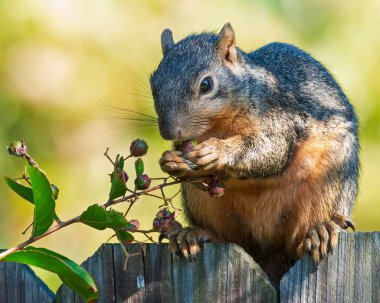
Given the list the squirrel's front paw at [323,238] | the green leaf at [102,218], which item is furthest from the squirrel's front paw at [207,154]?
the green leaf at [102,218]

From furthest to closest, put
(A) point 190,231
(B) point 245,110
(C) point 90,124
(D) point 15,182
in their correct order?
1. (C) point 90,124
2. (B) point 245,110
3. (A) point 190,231
4. (D) point 15,182

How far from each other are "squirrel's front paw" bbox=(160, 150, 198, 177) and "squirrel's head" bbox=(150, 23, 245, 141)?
0.73 ft

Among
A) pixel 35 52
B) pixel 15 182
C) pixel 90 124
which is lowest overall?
pixel 15 182

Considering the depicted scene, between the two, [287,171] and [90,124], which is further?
[90,124]

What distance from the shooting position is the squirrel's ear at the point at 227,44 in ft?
11.0

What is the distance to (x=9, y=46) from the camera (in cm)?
434

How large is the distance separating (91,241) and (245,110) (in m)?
1.38

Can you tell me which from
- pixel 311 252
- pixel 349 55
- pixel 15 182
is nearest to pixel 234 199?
pixel 311 252

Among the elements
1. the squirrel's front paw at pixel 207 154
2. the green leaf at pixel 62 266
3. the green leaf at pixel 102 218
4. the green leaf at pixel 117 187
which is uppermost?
the squirrel's front paw at pixel 207 154

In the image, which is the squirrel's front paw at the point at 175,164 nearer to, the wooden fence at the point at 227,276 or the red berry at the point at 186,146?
the red berry at the point at 186,146

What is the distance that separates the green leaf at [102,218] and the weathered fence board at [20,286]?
360 mm

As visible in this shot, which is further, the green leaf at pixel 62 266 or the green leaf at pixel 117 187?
the green leaf at pixel 117 187

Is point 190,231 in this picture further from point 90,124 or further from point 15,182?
point 90,124

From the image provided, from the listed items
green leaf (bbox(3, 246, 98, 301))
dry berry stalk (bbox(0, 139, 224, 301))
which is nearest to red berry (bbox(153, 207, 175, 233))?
dry berry stalk (bbox(0, 139, 224, 301))
